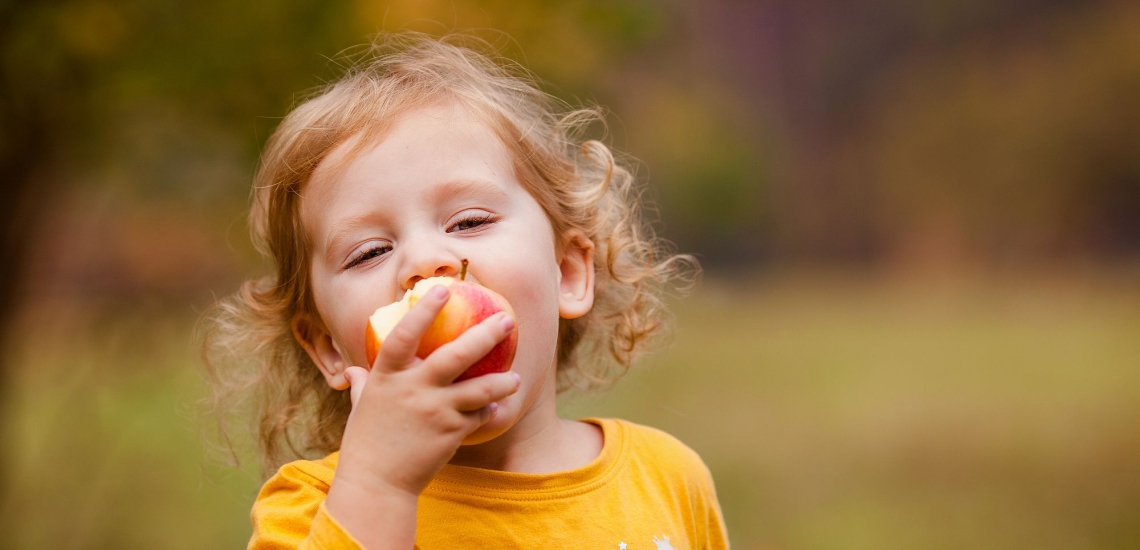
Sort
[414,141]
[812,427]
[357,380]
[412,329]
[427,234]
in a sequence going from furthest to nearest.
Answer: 1. [812,427]
2. [414,141]
3. [427,234]
4. [357,380]
5. [412,329]

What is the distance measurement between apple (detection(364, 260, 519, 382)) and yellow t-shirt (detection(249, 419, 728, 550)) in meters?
0.31

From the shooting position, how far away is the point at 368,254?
5.18 ft

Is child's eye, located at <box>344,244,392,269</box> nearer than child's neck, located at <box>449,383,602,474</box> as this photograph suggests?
Yes

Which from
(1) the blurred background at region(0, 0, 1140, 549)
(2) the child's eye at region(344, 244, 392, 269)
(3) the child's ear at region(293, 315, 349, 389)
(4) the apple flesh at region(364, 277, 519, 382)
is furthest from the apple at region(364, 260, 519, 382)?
(1) the blurred background at region(0, 0, 1140, 549)

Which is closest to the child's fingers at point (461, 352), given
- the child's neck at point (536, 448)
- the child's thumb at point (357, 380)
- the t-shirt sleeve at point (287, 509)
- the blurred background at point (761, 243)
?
the child's thumb at point (357, 380)

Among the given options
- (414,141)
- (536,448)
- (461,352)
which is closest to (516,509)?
(536,448)

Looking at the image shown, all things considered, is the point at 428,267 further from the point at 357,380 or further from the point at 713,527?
the point at 713,527

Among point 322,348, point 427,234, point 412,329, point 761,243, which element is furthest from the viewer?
point 761,243

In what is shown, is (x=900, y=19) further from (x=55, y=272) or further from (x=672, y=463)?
(x=672, y=463)

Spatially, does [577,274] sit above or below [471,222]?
below

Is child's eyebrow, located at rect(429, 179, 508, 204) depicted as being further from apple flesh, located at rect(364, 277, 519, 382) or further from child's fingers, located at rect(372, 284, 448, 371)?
child's fingers, located at rect(372, 284, 448, 371)

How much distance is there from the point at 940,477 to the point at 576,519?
16.8ft

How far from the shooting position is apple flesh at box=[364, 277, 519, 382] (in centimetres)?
130

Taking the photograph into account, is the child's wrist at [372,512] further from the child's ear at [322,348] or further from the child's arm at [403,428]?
the child's ear at [322,348]
